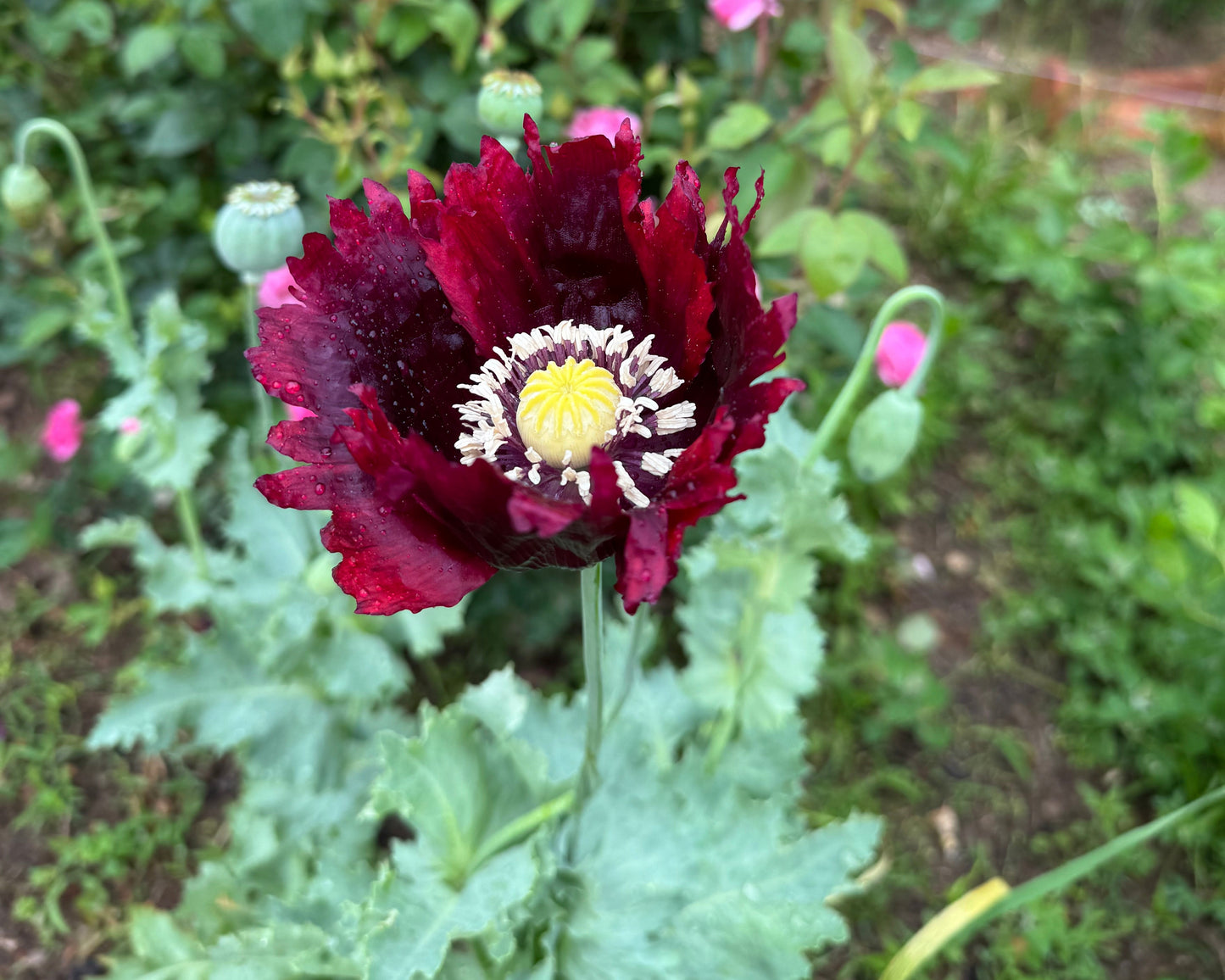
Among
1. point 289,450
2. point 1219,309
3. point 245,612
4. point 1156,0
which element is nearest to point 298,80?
point 245,612

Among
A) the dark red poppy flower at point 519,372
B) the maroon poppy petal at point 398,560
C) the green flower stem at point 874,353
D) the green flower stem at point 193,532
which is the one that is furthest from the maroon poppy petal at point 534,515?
the green flower stem at point 193,532

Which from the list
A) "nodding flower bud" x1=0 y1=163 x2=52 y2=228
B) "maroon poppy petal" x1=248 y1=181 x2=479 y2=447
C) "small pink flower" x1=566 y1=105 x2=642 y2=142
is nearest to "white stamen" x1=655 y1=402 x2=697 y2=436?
"maroon poppy petal" x1=248 y1=181 x2=479 y2=447

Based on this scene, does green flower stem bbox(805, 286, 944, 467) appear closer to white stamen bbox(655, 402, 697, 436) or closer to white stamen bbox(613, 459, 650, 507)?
white stamen bbox(655, 402, 697, 436)

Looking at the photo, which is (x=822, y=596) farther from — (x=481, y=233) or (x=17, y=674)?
(x=17, y=674)

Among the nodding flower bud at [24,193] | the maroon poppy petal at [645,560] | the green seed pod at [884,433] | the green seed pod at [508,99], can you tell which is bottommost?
the green seed pod at [884,433]

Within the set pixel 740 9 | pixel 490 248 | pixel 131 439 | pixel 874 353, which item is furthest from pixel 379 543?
pixel 740 9

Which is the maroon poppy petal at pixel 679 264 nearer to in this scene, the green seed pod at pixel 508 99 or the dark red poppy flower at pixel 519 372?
the dark red poppy flower at pixel 519 372

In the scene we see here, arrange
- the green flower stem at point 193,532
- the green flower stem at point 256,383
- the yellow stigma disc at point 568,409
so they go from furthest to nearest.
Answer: the green flower stem at point 193,532, the green flower stem at point 256,383, the yellow stigma disc at point 568,409
